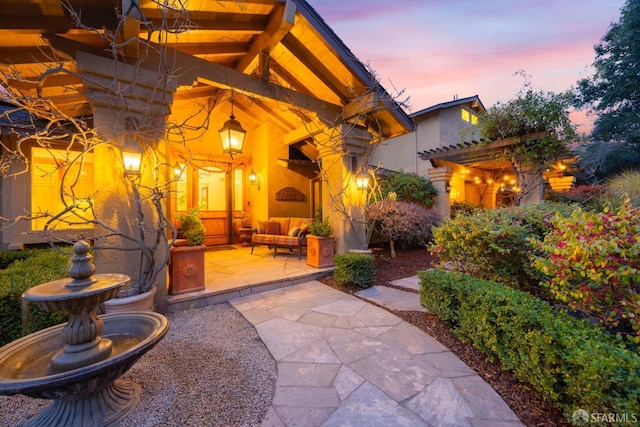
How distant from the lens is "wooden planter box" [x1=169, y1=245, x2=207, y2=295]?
3.76 metres

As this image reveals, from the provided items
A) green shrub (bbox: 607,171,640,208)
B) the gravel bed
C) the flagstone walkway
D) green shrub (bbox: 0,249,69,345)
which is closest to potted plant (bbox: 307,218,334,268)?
the flagstone walkway

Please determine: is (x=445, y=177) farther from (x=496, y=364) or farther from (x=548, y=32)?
(x=496, y=364)

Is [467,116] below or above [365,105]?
above

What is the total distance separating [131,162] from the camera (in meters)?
3.15

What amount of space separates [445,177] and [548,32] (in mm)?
5105

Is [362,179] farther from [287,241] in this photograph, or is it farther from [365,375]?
[365,375]

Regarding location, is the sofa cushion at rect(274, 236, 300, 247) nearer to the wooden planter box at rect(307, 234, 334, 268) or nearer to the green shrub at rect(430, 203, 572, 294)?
the wooden planter box at rect(307, 234, 334, 268)

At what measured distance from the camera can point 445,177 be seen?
28.1 ft

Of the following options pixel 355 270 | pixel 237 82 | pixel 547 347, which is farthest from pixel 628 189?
pixel 237 82

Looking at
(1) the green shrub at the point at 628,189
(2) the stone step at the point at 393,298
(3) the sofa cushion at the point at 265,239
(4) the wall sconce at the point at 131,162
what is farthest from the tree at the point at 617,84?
(4) the wall sconce at the point at 131,162

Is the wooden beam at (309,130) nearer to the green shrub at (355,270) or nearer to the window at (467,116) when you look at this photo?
the green shrub at (355,270)

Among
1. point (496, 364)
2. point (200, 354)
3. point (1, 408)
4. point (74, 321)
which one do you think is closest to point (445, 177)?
point (496, 364)

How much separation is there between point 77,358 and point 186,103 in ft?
23.5

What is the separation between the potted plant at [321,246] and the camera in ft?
17.8
